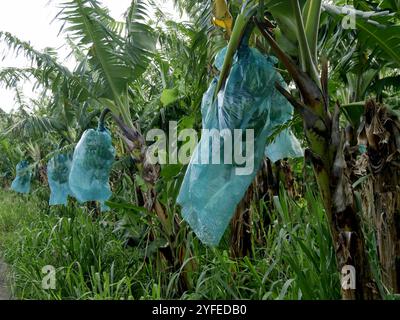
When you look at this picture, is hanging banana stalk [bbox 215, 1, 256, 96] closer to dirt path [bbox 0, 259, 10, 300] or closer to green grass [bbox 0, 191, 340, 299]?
green grass [bbox 0, 191, 340, 299]

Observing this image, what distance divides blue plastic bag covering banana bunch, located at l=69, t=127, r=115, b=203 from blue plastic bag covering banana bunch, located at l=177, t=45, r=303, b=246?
84.7 inches

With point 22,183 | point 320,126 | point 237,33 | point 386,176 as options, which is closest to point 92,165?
point 237,33

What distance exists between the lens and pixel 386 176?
1801 mm

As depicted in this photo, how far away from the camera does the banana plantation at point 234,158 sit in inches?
70.4

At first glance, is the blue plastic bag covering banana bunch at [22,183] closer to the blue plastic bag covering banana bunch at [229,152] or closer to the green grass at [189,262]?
the green grass at [189,262]

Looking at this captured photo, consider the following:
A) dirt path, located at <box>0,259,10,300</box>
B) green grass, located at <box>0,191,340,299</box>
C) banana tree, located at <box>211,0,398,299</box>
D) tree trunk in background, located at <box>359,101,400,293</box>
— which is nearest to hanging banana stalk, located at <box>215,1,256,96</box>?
banana tree, located at <box>211,0,398,299</box>

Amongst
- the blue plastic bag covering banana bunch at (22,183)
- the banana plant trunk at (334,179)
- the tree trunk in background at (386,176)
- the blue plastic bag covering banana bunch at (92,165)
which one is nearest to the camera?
the banana plant trunk at (334,179)

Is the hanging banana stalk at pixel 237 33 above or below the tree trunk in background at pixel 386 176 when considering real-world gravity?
above

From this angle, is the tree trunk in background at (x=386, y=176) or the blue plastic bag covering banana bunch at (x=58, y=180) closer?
the tree trunk in background at (x=386, y=176)

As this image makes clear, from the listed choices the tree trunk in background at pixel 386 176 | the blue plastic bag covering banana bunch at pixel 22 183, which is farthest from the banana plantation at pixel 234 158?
the blue plastic bag covering banana bunch at pixel 22 183

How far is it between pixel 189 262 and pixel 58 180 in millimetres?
2651

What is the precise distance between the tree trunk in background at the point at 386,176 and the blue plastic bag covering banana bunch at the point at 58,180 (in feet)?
13.5

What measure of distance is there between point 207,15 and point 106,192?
2.36 metres
